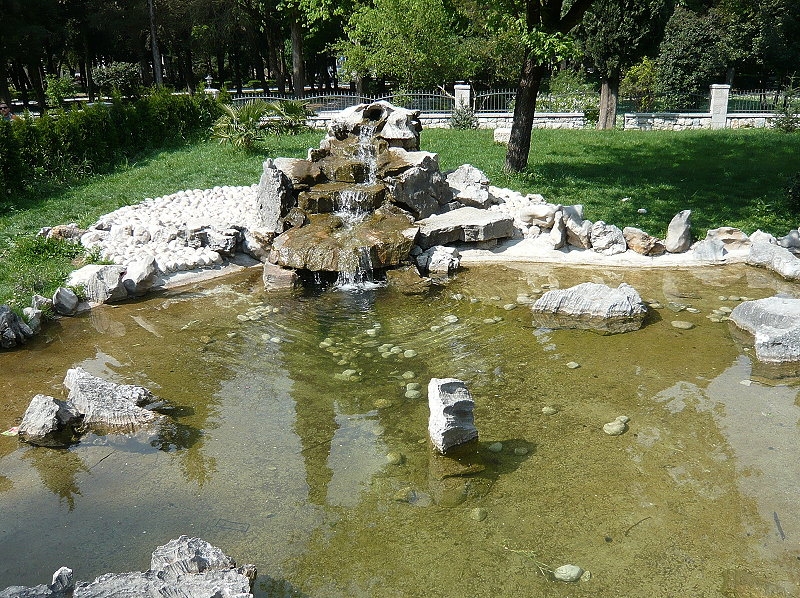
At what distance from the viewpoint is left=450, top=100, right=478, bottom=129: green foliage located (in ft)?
78.6

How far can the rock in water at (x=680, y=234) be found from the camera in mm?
11945

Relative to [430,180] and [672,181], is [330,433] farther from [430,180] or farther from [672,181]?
[672,181]

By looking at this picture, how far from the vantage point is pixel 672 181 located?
15.7 metres

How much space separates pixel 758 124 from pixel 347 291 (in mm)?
19037

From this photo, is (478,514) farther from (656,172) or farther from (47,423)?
(656,172)

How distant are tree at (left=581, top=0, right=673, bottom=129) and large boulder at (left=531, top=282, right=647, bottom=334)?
15011mm

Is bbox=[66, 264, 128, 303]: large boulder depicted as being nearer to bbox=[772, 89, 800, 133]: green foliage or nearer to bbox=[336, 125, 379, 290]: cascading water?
bbox=[336, 125, 379, 290]: cascading water

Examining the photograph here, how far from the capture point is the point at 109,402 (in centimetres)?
726

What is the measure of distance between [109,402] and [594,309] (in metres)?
5.92

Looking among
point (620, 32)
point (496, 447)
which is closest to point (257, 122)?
point (620, 32)

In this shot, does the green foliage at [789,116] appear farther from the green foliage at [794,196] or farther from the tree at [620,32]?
the green foliage at [794,196]

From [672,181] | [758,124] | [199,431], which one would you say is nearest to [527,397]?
[199,431]

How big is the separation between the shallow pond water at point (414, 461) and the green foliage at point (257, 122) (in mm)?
10952

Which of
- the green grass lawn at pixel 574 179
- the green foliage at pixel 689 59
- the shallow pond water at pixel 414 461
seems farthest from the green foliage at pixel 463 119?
the shallow pond water at pixel 414 461
